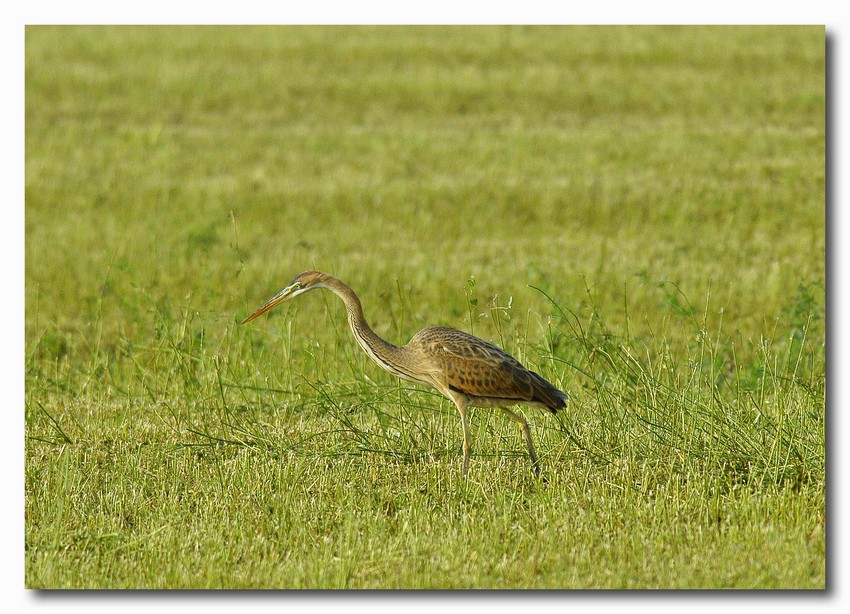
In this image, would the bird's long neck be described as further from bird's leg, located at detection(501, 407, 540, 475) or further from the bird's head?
bird's leg, located at detection(501, 407, 540, 475)

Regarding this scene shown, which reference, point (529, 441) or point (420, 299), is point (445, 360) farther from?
point (420, 299)

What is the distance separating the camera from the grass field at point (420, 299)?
18.9 ft

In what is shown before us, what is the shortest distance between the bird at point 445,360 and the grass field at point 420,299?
472 millimetres

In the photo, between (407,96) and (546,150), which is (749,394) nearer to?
(546,150)

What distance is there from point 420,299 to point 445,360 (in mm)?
4987

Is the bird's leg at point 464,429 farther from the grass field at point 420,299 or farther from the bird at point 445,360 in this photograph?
the grass field at point 420,299

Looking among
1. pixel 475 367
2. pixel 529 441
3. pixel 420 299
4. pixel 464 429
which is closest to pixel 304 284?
pixel 475 367

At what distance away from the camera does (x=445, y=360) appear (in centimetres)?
609

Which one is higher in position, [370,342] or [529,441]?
[370,342]

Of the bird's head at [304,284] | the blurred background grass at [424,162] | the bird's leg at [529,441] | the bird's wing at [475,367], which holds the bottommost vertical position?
the bird's leg at [529,441]

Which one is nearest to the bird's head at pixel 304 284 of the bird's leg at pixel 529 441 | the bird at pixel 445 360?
the bird at pixel 445 360

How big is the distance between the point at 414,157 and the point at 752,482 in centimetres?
1095

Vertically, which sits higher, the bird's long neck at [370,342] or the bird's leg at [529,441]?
the bird's long neck at [370,342]

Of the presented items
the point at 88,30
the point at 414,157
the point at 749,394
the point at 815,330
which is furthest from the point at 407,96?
the point at 749,394
